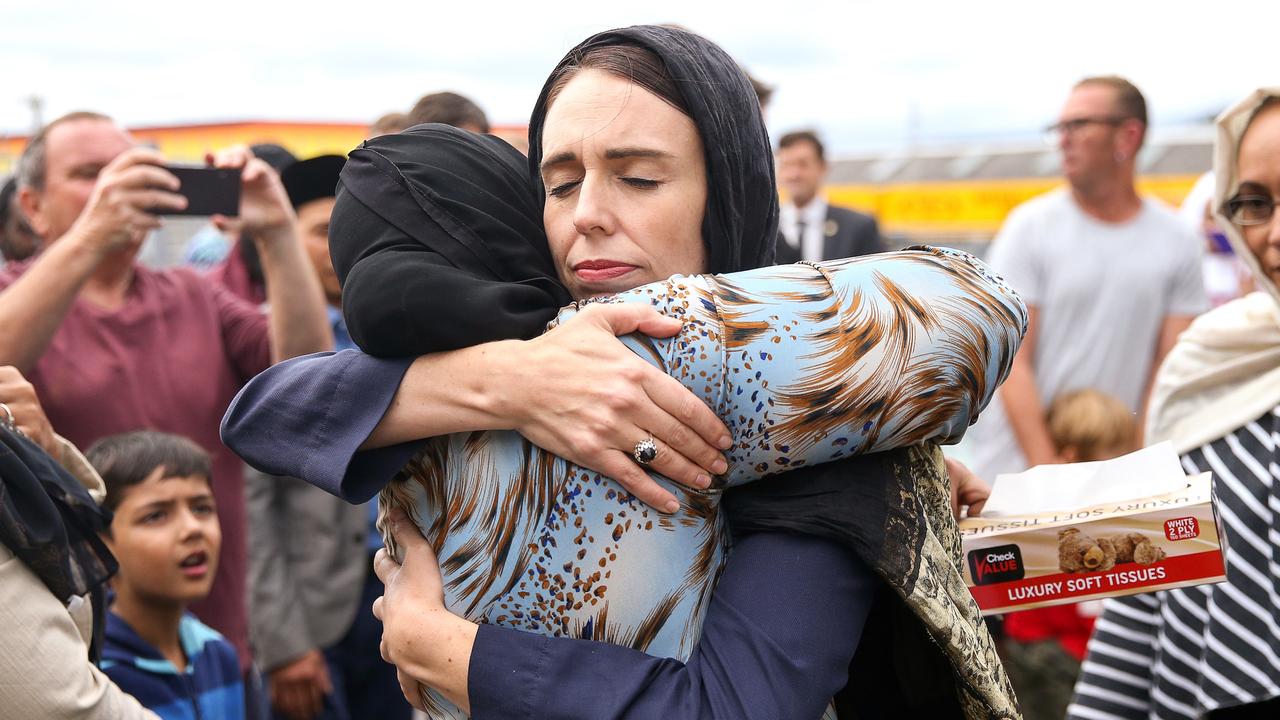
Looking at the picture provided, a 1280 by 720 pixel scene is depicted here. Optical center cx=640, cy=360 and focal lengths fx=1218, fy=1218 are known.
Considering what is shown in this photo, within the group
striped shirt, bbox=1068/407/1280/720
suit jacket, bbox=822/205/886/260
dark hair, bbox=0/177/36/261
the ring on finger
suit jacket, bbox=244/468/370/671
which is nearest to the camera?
the ring on finger

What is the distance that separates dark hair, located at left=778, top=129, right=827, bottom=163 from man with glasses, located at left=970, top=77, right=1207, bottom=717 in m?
1.84

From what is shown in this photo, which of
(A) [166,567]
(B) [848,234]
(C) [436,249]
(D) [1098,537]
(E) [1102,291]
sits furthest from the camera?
(B) [848,234]

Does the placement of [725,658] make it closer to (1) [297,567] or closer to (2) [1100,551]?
(2) [1100,551]

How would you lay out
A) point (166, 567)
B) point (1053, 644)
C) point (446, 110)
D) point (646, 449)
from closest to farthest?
1. point (646, 449)
2. point (166, 567)
3. point (446, 110)
4. point (1053, 644)

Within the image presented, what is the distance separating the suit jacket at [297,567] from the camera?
381cm

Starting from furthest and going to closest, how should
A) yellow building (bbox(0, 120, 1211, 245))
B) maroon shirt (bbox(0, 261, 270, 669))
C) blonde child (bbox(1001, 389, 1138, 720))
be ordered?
1. yellow building (bbox(0, 120, 1211, 245))
2. blonde child (bbox(1001, 389, 1138, 720))
3. maroon shirt (bbox(0, 261, 270, 669))

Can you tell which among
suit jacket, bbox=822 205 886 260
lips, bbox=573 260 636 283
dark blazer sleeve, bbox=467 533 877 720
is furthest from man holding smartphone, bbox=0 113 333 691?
suit jacket, bbox=822 205 886 260

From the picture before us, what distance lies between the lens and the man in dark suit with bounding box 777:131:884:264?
5.89m

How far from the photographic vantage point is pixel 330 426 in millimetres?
1414

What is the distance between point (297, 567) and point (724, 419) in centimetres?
288

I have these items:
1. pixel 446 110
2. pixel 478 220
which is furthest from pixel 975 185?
pixel 478 220

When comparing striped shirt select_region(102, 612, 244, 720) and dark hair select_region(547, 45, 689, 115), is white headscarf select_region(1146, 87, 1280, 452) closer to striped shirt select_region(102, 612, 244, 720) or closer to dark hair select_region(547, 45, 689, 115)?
dark hair select_region(547, 45, 689, 115)

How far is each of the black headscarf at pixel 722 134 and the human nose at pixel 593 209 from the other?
5.0 inches

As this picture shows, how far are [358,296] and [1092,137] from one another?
13.7ft
